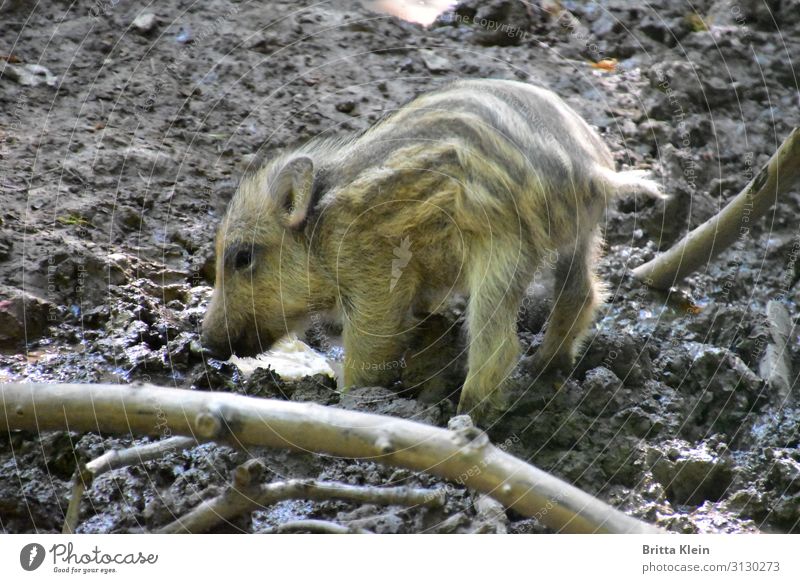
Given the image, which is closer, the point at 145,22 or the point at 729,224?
the point at 729,224

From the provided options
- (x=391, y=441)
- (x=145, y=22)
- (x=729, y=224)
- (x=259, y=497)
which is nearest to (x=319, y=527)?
(x=259, y=497)

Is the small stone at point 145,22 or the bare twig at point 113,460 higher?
the small stone at point 145,22

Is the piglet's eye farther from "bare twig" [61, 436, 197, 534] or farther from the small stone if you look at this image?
the small stone

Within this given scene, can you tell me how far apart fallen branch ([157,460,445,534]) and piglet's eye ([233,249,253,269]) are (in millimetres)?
1377

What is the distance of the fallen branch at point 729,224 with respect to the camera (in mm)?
3957

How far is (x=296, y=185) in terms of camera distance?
401 cm

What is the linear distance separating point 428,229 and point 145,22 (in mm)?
2612

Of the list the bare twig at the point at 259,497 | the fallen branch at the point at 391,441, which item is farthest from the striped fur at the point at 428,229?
the fallen branch at the point at 391,441

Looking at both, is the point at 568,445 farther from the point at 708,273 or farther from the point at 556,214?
the point at 708,273

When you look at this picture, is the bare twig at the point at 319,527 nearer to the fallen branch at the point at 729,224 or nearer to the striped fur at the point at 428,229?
the striped fur at the point at 428,229

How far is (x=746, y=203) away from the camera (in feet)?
13.9

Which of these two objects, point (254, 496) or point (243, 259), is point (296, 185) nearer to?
point (243, 259)
